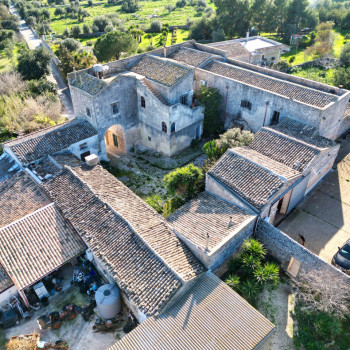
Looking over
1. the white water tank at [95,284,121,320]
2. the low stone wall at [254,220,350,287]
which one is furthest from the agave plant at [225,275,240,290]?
the white water tank at [95,284,121,320]

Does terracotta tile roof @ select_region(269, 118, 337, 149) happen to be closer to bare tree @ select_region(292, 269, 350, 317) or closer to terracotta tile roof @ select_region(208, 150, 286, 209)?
terracotta tile roof @ select_region(208, 150, 286, 209)

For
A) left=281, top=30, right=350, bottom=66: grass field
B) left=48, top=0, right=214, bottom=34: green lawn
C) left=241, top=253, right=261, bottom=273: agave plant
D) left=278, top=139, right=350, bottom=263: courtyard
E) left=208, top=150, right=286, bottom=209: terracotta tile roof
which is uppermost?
left=208, top=150, right=286, bottom=209: terracotta tile roof

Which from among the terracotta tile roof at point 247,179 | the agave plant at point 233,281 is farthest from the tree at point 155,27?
the agave plant at point 233,281

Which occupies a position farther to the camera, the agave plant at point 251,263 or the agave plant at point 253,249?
the agave plant at point 253,249

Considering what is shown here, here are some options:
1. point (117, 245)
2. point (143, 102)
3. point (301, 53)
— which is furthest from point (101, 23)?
point (117, 245)

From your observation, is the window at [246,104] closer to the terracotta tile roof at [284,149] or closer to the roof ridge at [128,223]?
the terracotta tile roof at [284,149]

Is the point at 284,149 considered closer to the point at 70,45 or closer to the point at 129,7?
the point at 70,45

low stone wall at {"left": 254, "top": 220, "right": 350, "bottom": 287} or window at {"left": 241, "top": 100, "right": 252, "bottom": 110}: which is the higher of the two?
window at {"left": 241, "top": 100, "right": 252, "bottom": 110}
